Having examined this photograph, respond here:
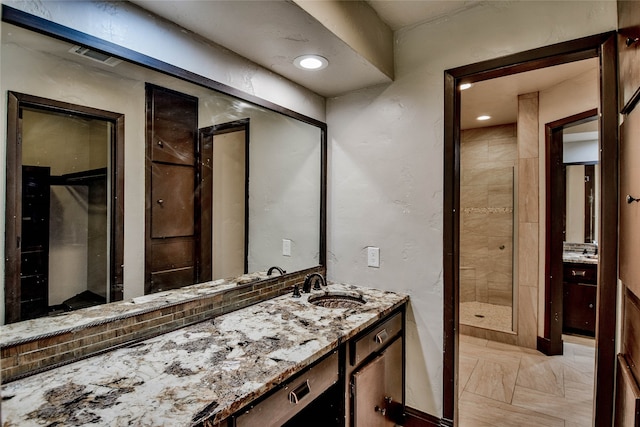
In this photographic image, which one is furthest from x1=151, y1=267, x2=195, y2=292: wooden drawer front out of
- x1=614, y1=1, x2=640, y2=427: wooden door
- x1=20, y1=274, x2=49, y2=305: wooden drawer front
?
x1=614, y1=1, x2=640, y2=427: wooden door

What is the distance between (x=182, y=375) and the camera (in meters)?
1.12

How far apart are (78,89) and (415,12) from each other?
1.74 m

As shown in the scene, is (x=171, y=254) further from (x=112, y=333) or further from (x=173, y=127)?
(x=173, y=127)

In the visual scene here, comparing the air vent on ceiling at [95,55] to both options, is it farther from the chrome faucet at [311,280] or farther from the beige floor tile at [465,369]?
the beige floor tile at [465,369]

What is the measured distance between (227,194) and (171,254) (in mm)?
463

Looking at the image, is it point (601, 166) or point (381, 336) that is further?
point (381, 336)

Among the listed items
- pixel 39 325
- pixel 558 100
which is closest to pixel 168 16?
pixel 39 325

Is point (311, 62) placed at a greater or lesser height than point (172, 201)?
greater

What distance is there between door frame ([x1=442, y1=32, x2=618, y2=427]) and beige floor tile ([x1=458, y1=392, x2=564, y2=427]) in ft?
1.11

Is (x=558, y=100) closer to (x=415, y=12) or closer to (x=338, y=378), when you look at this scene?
(x=415, y=12)

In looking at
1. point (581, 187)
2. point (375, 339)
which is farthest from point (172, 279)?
point (581, 187)

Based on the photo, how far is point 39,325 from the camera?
1155 mm

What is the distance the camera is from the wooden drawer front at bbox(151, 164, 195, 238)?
4.96ft

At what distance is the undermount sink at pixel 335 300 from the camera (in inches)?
79.7
